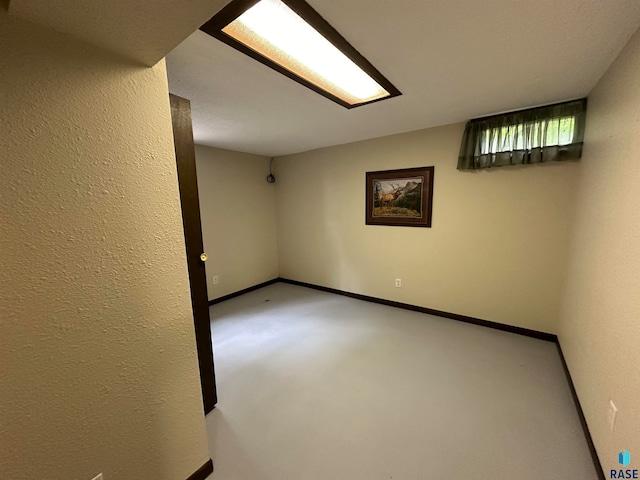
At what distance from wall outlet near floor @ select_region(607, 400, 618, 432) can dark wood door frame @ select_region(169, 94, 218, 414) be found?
2.14 meters

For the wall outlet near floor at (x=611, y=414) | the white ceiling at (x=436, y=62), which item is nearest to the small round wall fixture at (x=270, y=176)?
the white ceiling at (x=436, y=62)

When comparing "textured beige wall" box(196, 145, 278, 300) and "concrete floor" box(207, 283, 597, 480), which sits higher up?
"textured beige wall" box(196, 145, 278, 300)

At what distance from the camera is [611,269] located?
49.9 inches

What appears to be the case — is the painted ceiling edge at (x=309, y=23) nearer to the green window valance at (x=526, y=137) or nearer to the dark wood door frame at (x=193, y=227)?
the dark wood door frame at (x=193, y=227)

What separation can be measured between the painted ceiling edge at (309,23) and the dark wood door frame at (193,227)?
464 mm

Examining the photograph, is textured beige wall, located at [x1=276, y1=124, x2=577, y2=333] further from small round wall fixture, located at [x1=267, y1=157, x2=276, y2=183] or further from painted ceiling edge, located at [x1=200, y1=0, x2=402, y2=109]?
painted ceiling edge, located at [x1=200, y1=0, x2=402, y2=109]

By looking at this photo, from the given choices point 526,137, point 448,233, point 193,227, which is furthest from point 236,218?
point 526,137

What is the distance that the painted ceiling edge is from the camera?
1.04 metres

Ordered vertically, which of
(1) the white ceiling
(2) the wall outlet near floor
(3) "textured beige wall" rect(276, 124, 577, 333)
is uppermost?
(1) the white ceiling

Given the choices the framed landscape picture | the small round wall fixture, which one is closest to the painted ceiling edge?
the framed landscape picture

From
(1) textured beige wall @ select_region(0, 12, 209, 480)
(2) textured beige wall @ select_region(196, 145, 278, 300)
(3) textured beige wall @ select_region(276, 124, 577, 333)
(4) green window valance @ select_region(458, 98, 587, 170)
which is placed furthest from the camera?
(2) textured beige wall @ select_region(196, 145, 278, 300)

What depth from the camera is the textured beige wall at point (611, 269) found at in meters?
1.06

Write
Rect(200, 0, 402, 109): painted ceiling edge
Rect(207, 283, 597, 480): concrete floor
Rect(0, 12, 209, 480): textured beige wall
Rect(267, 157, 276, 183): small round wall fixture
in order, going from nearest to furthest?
Rect(0, 12, 209, 480): textured beige wall, Rect(200, 0, 402, 109): painted ceiling edge, Rect(207, 283, 597, 480): concrete floor, Rect(267, 157, 276, 183): small round wall fixture

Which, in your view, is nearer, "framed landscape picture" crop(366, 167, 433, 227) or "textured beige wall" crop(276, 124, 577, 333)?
"textured beige wall" crop(276, 124, 577, 333)
